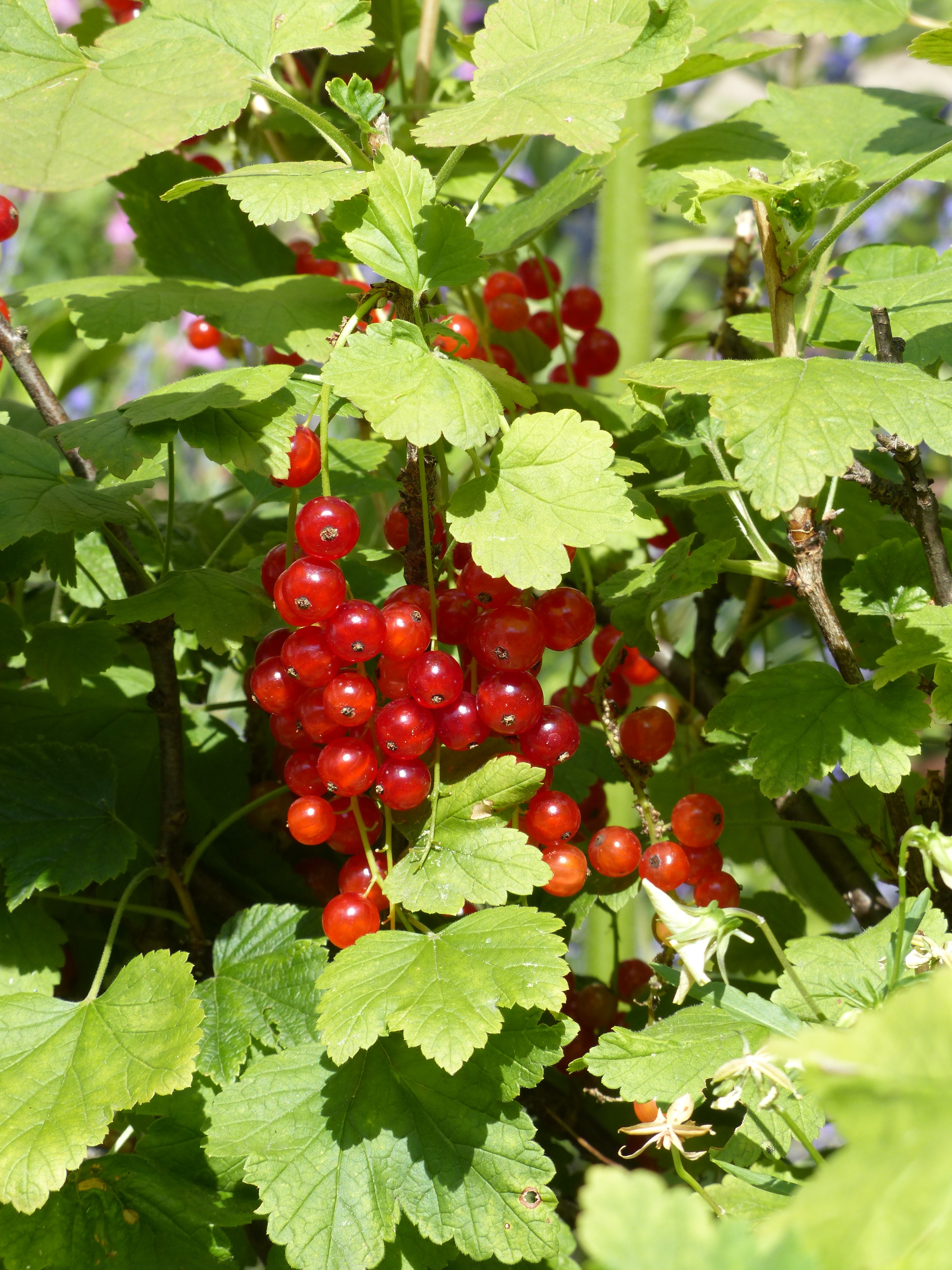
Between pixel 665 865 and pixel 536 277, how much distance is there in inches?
29.0

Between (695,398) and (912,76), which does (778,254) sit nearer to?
(695,398)

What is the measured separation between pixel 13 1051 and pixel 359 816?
0.27 m

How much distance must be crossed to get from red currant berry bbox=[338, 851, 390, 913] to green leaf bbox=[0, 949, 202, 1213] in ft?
0.37

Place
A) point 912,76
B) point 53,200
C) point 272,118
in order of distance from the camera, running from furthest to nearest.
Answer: point 912,76 < point 53,200 < point 272,118

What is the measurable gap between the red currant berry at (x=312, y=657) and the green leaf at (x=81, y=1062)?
0.20 metres

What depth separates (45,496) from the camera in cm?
76

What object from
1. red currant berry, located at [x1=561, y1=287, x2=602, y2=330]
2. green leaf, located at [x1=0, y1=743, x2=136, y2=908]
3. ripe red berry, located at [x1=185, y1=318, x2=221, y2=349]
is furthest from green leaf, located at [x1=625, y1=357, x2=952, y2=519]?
ripe red berry, located at [x1=185, y1=318, x2=221, y2=349]

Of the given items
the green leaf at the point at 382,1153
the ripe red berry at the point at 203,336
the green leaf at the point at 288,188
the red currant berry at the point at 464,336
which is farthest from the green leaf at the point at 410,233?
the ripe red berry at the point at 203,336

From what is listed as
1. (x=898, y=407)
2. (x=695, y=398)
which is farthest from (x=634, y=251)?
(x=898, y=407)

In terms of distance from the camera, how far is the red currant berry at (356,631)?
610mm

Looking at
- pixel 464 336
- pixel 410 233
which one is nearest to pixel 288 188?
pixel 410 233

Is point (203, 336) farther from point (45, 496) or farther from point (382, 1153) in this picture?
point (382, 1153)

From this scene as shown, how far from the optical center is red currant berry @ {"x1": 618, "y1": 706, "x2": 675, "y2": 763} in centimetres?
77

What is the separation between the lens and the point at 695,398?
80cm
